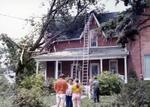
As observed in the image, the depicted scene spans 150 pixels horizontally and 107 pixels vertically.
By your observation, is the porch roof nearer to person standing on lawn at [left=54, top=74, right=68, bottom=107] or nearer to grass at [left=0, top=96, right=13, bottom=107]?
person standing on lawn at [left=54, top=74, right=68, bottom=107]

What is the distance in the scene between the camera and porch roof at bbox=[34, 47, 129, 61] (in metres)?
38.7

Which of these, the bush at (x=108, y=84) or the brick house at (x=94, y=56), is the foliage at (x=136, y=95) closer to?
the bush at (x=108, y=84)

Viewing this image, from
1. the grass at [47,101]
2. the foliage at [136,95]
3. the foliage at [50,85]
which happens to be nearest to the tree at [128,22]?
the foliage at [136,95]

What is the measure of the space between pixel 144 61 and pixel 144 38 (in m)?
2.14

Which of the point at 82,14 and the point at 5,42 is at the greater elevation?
the point at 82,14

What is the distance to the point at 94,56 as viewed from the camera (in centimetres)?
3934

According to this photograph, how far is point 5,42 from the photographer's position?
166ft

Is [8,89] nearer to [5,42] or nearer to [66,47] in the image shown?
[66,47]

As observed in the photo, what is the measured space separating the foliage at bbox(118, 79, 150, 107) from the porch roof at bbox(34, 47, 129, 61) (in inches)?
745

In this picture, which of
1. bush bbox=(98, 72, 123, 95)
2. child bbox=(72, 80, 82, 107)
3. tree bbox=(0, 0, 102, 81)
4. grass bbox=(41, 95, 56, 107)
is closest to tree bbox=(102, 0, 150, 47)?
child bbox=(72, 80, 82, 107)

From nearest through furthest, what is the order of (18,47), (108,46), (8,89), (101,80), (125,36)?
1. (8,89)
2. (125,36)
3. (101,80)
4. (108,46)
5. (18,47)

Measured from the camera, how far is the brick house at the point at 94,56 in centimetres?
3778

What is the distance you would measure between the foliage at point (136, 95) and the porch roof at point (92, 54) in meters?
18.9

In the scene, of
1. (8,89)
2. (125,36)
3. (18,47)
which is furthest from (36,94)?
(18,47)
